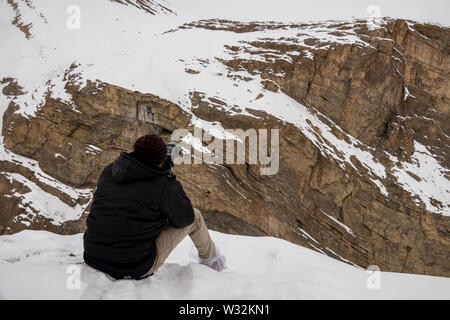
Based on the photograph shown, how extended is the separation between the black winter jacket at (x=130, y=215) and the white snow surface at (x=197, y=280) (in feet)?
0.46

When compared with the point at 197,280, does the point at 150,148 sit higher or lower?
higher

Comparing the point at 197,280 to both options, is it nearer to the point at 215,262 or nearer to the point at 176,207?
the point at 215,262

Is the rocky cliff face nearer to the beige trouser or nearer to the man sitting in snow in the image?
the beige trouser

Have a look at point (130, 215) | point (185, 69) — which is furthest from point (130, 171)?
point (185, 69)

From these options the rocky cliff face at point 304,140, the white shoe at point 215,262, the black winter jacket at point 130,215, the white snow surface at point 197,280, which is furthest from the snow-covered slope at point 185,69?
the black winter jacket at point 130,215

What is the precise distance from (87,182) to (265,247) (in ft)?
44.2

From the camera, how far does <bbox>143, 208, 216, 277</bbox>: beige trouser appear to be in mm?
2500

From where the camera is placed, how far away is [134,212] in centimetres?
225

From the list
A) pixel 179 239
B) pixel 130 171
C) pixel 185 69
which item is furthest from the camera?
pixel 185 69

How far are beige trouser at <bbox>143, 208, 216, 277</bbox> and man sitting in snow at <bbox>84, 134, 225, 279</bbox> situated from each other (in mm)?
36

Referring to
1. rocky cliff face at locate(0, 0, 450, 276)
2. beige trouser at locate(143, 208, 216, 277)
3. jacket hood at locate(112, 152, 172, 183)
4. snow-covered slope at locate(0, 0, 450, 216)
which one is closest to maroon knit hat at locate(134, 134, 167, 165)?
jacket hood at locate(112, 152, 172, 183)

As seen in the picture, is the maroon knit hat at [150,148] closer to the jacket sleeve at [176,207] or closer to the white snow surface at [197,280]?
the jacket sleeve at [176,207]

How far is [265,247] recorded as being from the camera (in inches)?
147

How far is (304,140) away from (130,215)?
1175 centimetres
